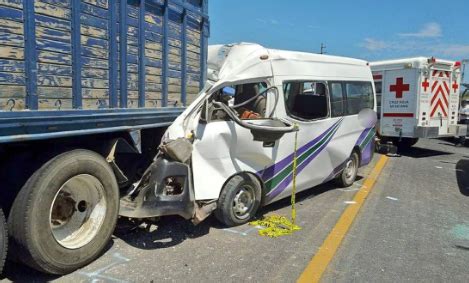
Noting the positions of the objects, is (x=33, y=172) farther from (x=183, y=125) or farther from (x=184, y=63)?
(x=184, y=63)

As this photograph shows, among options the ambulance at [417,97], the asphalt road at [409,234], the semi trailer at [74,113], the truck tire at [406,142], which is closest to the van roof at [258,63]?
the semi trailer at [74,113]

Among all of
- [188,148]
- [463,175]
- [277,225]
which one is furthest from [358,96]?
[188,148]

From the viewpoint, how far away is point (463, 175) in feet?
32.4

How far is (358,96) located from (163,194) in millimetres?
4678

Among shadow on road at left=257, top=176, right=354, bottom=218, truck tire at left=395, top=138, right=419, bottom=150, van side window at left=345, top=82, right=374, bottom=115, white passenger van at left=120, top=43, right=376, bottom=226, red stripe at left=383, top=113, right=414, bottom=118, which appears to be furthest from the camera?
truck tire at left=395, top=138, right=419, bottom=150

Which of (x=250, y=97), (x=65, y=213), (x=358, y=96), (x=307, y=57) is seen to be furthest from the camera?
(x=358, y=96)

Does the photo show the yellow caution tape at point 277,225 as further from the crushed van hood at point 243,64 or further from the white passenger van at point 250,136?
the crushed van hood at point 243,64

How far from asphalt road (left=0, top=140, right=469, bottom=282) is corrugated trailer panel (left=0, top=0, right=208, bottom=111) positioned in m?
1.53

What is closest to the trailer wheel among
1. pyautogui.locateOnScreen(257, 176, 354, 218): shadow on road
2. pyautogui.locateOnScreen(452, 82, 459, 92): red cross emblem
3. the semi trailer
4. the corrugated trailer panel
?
the semi trailer

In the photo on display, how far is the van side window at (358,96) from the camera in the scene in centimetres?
758

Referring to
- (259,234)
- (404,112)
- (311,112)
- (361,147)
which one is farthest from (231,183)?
(404,112)

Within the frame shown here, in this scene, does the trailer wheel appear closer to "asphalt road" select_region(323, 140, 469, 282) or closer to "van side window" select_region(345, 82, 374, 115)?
"asphalt road" select_region(323, 140, 469, 282)

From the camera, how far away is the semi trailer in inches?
136

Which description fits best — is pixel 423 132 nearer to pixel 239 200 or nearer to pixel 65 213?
pixel 239 200
